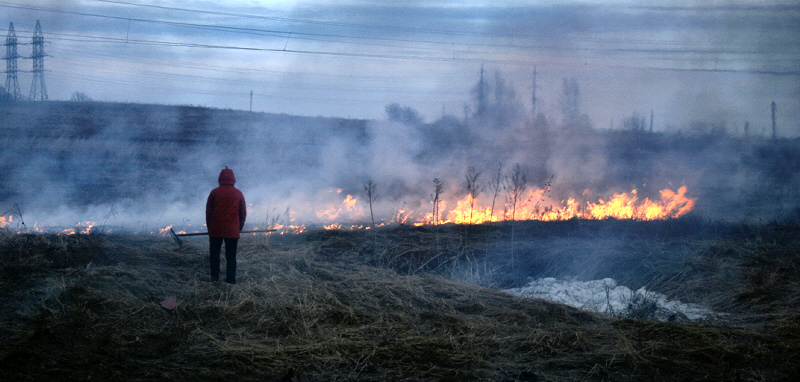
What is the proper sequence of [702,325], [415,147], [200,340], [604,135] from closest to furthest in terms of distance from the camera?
[200,340], [702,325], [415,147], [604,135]

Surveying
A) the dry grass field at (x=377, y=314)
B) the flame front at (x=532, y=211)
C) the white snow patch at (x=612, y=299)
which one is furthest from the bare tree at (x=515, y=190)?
the white snow patch at (x=612, y=299)

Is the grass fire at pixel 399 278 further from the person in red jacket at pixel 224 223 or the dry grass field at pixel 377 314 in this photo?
the person in red jacket at pixel 224 223

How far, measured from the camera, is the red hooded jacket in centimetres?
686

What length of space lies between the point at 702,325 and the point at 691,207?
544 inches

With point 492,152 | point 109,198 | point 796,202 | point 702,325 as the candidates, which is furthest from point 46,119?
point 796,202

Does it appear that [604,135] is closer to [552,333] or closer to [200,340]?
[552,333]

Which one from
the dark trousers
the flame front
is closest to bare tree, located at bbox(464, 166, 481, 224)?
the flame front

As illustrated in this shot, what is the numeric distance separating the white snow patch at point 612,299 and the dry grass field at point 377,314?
279 mm

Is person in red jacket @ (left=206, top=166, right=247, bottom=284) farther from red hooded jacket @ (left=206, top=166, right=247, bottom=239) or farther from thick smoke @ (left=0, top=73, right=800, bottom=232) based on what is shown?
thick smoke @ (left=0, top=73, right=800, bottom=232)

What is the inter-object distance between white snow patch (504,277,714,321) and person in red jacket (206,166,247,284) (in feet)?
13.7

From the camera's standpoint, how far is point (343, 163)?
20.2 meters

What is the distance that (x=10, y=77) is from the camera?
24.8m

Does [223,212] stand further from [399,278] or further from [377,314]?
[399,278]

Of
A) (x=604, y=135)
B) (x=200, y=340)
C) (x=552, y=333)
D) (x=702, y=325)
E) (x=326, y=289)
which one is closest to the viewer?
(x=200, y=340)
